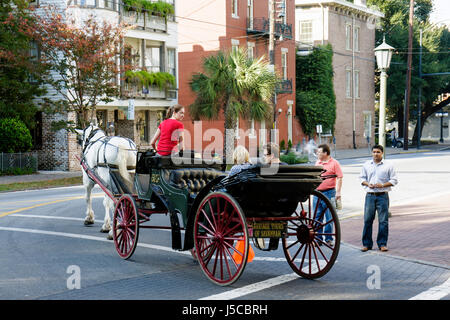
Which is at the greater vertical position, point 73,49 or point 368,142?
point 73,49

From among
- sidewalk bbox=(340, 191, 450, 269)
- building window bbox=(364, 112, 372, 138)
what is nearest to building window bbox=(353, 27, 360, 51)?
building window bbox=(364, 112, 372, 138)

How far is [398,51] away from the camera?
188ft

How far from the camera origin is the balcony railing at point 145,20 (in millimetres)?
32656

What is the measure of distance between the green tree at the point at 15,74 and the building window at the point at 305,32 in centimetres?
2609

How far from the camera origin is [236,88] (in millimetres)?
29922

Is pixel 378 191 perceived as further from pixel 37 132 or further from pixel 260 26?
pixel 260 26

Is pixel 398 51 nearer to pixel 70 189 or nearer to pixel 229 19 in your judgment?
pixel 229 19

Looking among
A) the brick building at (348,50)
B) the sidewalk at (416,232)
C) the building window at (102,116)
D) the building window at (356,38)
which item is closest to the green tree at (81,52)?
the building window at (102,116)

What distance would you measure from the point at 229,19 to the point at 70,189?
815 inches

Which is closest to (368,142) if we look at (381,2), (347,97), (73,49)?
(347,97)

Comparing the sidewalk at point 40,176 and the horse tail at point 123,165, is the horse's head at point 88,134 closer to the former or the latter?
the horse tail at point 123,165

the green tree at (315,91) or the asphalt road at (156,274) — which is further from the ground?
the green tree at (315,91)

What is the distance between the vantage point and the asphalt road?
7227 millimetres

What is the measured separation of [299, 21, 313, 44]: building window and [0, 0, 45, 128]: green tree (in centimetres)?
2609
